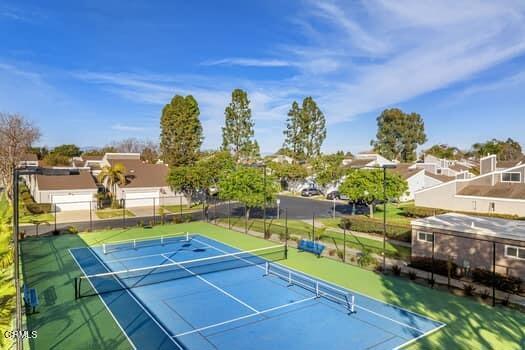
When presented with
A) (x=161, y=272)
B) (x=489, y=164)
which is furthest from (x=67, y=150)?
(x=489, y=164)

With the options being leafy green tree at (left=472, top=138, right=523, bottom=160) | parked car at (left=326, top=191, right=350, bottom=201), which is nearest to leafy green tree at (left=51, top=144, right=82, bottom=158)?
parked car at (left=326, top=191, right=350, bottom=201)

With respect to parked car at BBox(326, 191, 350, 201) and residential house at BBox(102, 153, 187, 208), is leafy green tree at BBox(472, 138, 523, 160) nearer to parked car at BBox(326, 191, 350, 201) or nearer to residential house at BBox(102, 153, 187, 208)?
parked car at BBox(326, 191, 350, 201)

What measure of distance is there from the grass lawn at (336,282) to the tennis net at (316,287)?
85 cm

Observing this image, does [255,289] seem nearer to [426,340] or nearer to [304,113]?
[426,340]

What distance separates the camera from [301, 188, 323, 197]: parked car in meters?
54.5

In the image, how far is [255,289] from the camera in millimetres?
15750

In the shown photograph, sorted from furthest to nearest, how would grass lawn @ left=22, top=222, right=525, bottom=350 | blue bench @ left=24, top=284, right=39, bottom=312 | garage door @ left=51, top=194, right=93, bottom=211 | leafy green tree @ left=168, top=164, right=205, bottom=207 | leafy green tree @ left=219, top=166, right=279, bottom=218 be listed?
leafy green tree @ left=168, top=164, right=205, bottom=207 → garage door @ left=51, top=194, right=93, bottom=211 → leafy green tree @ left=219, top=166, right=279, bottom=218 → blue bench @ left=24, top=284, right=39, bottom=312 → grass lawn @ left=22, top=222, right=525, bottom=350

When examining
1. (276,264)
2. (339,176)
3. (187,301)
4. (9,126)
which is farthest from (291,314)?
(9,126)

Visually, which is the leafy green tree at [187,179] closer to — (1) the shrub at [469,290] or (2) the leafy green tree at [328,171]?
(2) the leafy green tree at [328,171]

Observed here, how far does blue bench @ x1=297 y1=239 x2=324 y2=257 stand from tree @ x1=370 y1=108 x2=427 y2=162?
72.0m

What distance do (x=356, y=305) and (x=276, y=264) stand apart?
6.28 meters

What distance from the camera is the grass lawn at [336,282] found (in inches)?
440

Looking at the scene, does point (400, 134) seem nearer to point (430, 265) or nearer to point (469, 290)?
point (430, 265)

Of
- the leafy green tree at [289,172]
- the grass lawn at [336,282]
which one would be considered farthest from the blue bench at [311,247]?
the leafy green tree at [289,172]
